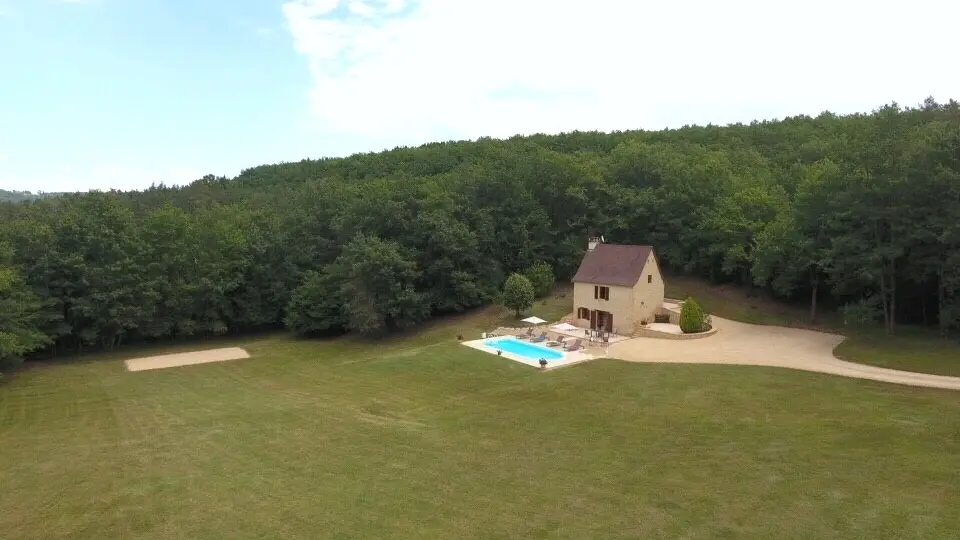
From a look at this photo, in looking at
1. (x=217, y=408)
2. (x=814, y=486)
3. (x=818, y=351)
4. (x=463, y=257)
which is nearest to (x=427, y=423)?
(x=217, y=408)

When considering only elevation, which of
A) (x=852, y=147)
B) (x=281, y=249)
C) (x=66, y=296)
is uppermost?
(x=852, y=147)

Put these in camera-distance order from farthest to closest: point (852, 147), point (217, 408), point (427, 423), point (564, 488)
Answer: point (852, 147) < point (217, 408) < point (427, 423) < point (564, 488)

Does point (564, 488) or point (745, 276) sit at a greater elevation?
point (745, 276)

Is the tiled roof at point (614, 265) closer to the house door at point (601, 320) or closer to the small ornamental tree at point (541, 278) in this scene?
the house door at point (601, 320)

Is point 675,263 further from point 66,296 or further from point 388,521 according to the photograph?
point 66,296

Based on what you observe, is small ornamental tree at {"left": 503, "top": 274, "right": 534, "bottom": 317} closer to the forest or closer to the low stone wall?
the forest

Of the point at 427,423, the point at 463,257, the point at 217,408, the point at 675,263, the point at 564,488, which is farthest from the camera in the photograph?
the point at 675,263

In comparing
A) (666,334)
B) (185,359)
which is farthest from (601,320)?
(185,359)

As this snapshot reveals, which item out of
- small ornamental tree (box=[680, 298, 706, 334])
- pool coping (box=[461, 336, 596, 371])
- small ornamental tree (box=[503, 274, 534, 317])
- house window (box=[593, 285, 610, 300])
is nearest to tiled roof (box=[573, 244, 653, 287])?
house window (box=[593, 285, 610, 300])
